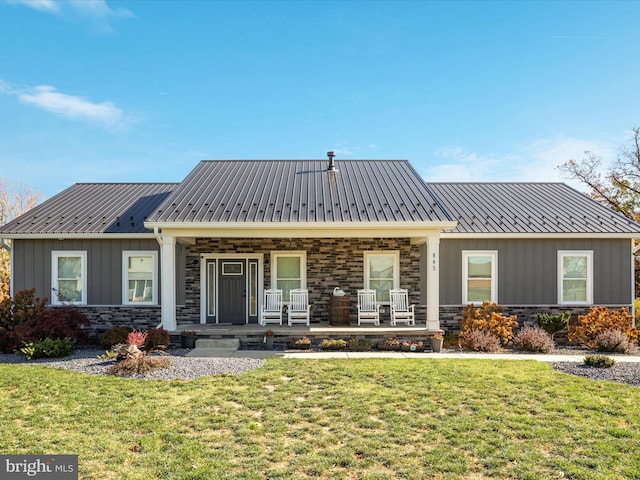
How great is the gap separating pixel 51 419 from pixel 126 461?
177cm

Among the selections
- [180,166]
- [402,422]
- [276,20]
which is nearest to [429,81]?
[276,20]

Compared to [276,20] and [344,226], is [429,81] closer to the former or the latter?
[276,20]

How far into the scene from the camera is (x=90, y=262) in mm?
11922

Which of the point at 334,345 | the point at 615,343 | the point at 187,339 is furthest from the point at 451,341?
the point at 187,339

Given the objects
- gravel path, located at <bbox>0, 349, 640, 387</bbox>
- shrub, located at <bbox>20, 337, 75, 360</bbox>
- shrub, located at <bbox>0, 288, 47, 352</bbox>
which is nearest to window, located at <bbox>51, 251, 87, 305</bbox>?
shrub, located at <bbox>0, 288, 47, 352</bbox>

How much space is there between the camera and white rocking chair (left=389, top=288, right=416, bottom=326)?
37.0 feet

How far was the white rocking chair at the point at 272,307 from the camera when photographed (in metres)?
11.2

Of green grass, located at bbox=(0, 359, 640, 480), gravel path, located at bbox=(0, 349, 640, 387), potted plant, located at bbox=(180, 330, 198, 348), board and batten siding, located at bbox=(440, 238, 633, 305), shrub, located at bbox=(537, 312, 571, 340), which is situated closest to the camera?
green grass, located at bbox=(0, 359, 640, 480)

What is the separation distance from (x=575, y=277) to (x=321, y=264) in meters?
7.53

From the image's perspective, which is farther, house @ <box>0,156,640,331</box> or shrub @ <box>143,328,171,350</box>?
house @ <box>0,156,640,331</box>

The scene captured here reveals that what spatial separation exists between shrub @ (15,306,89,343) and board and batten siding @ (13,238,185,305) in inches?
57.1

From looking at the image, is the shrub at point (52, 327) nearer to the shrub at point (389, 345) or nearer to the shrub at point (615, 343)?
the shrub at point (389, 345)

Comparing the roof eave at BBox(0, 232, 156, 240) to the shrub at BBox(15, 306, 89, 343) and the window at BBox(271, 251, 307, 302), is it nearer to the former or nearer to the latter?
the shrub at BBox(15, 306, 89, 343)

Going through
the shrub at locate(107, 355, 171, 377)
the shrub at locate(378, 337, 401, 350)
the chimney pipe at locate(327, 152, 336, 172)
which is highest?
the chimney pipe at locate(327, 152, 336, 172)
